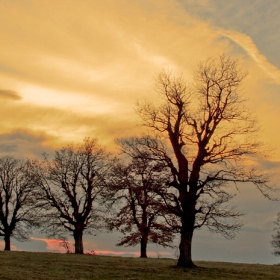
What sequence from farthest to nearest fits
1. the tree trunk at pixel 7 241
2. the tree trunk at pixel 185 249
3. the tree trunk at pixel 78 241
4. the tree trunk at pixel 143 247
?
the tree trunk at pixel 7 241, the tree trunk at pixel 78 241, the tree trunk at pixel 143 247, the tree trunk at pixel 185 249

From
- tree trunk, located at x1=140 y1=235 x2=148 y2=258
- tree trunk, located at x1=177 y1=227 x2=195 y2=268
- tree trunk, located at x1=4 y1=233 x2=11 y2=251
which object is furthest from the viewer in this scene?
tree trunk, located at x1=4 y1=233 x2=11 y2=251

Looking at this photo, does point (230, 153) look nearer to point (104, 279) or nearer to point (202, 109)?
point (202, 109)

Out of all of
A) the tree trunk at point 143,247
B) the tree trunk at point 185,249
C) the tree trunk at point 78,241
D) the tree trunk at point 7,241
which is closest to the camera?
the tree trunk at point 185,249

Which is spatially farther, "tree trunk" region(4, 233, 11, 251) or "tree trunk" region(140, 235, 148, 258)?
"tree trunk" region(4, 233, 11, 251)

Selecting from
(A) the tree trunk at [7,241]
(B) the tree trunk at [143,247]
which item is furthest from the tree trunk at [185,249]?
(A) the tree trunk at [7,241]

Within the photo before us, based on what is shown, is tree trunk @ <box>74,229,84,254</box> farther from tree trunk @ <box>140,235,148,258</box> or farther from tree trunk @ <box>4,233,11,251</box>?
tree trunk @ <box>4,233,11,251</box>

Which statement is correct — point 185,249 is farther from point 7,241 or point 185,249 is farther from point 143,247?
point 7,241

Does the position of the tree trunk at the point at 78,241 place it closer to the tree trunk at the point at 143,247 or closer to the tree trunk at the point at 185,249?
the tree trunk at the point at 143,247

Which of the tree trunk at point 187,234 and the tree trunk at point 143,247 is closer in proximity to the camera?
the tree trunk at point 187,234

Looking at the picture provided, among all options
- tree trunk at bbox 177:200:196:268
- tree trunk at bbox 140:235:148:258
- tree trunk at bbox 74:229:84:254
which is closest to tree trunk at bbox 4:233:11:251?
tree trunk at bbox 74:229:84:254

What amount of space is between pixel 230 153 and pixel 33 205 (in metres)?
31.2

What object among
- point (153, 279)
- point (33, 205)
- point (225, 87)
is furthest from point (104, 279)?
point (33, 205)

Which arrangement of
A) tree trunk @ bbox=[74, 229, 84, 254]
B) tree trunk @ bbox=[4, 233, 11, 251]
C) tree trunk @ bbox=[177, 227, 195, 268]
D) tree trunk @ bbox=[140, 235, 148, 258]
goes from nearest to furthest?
tree trunk @ bbox=[177, 227, 195, 268], tree trunk @ bbox=[140, 235, 148, 258], tree trunk @ bbox=[74, 229, 84, 254], tree trunk @ bbox=[4, 233, 11, 251]

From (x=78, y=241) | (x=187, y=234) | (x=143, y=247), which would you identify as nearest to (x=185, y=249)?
(x=187, y=234)
